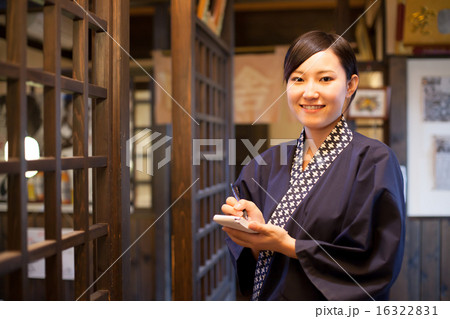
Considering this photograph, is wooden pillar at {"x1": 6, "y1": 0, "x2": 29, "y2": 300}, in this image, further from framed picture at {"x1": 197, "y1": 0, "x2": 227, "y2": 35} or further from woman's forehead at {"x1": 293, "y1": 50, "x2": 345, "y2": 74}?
framed picture at {"x1": 197, "y1": 0, "x2": 227, "y2": 35}

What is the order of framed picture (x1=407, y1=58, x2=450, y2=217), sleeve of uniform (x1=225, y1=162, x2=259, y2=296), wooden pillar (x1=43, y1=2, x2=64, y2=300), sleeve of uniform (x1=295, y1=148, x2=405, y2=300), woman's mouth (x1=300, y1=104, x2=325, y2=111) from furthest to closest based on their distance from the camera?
1. framed picture (x1=407, y1=58, x2=450, y2=217)
2. sleeve of uniform (x1=225, y1=162, x2=259, y2=296)
3. woman's mouth (x1=300, y1=104, x2=325, y2=111)
4. sleeve of uniform (x1=295, y1=148, x2=405, y2=300)
5. wooden pillar (x1=43, y1=2, x2=64, y2=300)

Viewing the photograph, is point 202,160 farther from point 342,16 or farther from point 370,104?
point 342,16

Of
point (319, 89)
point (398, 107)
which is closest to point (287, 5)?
point (398, 107)

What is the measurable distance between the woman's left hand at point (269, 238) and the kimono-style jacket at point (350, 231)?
0.11 ft

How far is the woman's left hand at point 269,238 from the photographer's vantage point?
4.48ft

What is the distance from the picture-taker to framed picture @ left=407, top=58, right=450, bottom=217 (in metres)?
3.23

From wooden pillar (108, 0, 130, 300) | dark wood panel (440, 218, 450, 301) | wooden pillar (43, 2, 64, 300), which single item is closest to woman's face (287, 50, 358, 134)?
wooden pillar (108, 0, 130, 300)

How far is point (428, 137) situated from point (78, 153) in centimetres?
272

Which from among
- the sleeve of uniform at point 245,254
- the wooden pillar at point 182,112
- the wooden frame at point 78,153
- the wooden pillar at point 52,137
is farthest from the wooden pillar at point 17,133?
the wooden pillar at point 182,112

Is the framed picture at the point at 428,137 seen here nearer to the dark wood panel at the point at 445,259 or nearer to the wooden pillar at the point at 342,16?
the dark wood panel at the point at 445,259

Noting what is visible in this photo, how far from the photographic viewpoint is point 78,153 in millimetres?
1367
